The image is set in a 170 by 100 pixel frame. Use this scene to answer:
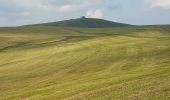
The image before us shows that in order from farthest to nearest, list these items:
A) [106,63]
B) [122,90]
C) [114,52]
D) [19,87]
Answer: [114,52]
[106,63]
[19,87]
[122,90]

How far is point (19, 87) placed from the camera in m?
53.8

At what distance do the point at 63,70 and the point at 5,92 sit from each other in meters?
17.9

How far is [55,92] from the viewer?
44188mm

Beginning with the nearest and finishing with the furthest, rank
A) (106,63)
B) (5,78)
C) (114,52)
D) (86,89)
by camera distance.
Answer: (86,89), (5,78), (106,63), (114,52)

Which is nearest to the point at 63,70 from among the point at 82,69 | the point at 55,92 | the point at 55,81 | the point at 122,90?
the point at 82,69

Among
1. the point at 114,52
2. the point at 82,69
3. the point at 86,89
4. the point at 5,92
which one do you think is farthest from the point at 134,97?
the point at 114,52

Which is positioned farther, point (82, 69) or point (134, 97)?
point (82, 69)

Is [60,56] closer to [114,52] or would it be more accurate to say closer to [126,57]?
[114,52]

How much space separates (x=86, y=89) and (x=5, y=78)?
23007 millimetres

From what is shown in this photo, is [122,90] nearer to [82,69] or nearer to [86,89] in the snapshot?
[86,89]

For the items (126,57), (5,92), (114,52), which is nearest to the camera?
(5,92)

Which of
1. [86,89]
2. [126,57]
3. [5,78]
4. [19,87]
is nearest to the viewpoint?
[86,89]

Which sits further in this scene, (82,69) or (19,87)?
(82,69)

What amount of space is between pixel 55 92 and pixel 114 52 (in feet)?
146
